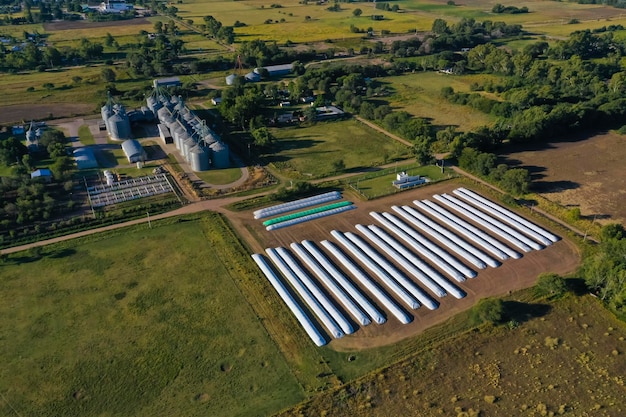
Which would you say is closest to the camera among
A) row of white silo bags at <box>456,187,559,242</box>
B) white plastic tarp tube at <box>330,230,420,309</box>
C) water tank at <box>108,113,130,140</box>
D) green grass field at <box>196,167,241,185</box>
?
white plastic tarp tube at <box>330,230,420,309</box>

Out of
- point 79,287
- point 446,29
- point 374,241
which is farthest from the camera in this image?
point 446,29

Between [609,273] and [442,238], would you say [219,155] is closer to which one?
[442,238]

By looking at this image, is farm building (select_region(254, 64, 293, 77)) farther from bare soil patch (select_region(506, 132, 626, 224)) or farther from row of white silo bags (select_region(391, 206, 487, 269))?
row of white silo bags (select_region(391, 206, 487, 269))

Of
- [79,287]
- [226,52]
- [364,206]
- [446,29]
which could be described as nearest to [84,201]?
[79,287]

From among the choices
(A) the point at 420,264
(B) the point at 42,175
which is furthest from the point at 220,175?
(A) the point at 420,264

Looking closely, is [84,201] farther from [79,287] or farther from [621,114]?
[621,114]

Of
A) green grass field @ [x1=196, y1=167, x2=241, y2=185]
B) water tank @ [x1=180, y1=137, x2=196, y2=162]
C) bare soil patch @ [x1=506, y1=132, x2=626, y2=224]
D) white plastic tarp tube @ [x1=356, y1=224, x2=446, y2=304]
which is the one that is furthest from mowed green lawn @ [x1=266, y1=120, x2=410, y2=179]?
bare soil patch @ [x1=506, y1=132, x2=626, y2=224]

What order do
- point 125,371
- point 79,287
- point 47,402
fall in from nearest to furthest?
point 47,402
point 125,371
point 79,287
